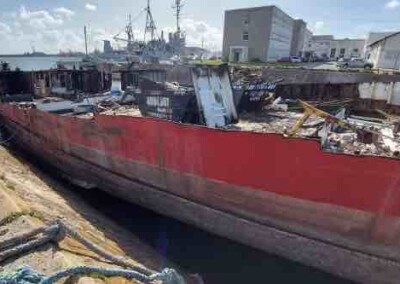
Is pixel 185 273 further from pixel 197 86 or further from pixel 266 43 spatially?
pixel 266 43

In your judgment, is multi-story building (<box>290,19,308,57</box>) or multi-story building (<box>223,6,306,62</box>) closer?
multi-story building (<box>223,6,306,62</box>)

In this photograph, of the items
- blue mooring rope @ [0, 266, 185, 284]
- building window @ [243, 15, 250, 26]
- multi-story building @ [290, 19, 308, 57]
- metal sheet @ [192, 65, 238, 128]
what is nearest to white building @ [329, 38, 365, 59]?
multi-story building @ [290, 19, 308, 57]

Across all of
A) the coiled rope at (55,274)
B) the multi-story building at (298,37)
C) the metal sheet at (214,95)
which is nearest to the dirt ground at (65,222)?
the coiled rope at (55,274)

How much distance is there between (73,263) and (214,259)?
129 inches

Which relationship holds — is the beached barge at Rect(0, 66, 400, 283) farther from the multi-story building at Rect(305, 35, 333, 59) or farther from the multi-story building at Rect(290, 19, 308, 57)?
the multi-story building at Rect(305, 35, 333, 59)

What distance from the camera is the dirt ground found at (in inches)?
142

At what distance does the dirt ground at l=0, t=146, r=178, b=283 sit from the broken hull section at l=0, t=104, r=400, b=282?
4.52ft

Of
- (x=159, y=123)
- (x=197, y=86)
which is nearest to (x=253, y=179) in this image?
(x=159, y=123)

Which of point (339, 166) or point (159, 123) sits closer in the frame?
point (339, 166)

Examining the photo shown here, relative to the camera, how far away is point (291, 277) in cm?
565

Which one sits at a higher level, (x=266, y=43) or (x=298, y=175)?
(x=266, y=43)

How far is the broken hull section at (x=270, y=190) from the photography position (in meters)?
5.04

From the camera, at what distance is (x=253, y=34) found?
3644cm

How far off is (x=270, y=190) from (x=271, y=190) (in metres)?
0.02
